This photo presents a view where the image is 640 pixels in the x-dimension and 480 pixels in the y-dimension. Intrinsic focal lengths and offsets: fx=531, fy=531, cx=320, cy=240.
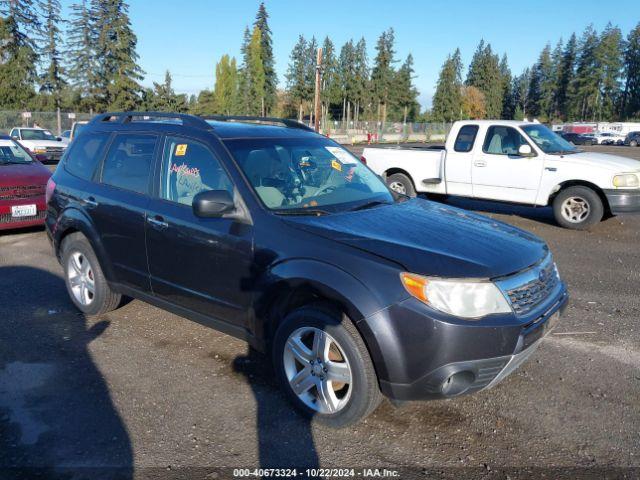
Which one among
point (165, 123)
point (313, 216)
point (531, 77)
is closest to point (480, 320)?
point (313, 216)

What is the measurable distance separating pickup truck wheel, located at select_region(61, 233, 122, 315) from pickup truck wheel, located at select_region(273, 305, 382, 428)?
7.32ft

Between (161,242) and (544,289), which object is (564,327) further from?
(161,242)

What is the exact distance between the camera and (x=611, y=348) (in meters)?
4.35

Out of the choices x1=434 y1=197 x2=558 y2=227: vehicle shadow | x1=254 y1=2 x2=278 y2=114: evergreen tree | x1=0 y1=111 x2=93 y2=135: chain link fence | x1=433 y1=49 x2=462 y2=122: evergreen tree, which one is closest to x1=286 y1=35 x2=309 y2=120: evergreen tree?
x1=254 y1=2 x2=278 y2=114: evergreen tree

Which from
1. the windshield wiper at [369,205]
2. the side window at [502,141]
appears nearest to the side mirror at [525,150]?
the side window at [502,141]

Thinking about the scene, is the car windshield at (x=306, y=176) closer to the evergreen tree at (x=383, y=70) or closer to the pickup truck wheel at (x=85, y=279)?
the pickup truck wheel at (x=85, y=279)

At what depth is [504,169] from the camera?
973cm

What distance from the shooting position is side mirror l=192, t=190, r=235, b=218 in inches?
134

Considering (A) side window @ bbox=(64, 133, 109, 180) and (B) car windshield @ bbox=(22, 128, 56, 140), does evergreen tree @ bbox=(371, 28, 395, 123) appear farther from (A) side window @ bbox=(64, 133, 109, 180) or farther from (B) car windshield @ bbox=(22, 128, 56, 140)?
(A) side window @ bbox=(64, 133, 109, 180)

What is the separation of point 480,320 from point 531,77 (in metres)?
131

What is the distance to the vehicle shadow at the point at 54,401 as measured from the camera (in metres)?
2.88

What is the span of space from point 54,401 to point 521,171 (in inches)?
330

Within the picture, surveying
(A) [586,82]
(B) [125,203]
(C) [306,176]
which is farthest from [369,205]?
(A) [586,82]

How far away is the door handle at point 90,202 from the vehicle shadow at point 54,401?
42.9 inches
